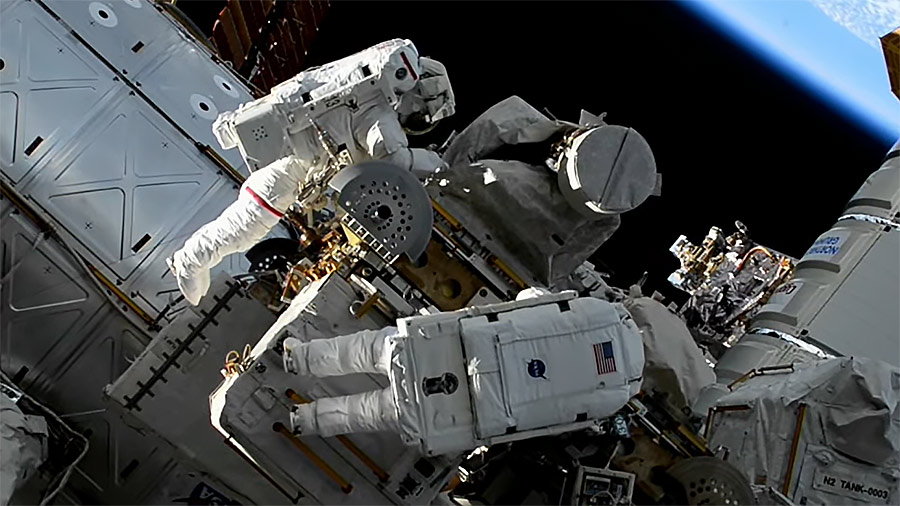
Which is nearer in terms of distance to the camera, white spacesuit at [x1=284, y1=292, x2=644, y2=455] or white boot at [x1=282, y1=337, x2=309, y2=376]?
white spacesuit at [x1=284, y1=292, x2=644, y2=455]

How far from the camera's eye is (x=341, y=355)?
10.5 feet

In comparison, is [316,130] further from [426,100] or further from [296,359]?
[296,359]

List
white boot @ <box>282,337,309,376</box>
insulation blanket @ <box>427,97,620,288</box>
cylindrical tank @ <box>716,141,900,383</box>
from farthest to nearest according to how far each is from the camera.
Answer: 1. cylindrical tank @ <box>716,141,900,383</box>
2. insulation blanket @ <box>427,97,620,288</box>
3. white boot @ <box>282,337,309,376</box>

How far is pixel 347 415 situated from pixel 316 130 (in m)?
1.18

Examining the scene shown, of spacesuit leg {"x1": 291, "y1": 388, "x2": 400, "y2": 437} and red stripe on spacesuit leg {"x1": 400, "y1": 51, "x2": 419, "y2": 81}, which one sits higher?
red stripe on spacesuit leg {"x1": 400, "y1": 51, "x2": 419, "y2": 81}

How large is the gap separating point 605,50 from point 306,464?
10876 mm

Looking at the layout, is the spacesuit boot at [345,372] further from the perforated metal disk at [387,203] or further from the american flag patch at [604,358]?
the american flag patch at [604,358]

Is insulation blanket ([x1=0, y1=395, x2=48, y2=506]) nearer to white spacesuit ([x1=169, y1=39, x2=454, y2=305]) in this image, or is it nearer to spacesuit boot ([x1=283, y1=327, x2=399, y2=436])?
white spacesuit ([x1=169, y1=39, x2=454, y2=305])

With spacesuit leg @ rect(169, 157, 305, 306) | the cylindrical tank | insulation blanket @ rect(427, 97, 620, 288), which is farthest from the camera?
the cylindrical tank

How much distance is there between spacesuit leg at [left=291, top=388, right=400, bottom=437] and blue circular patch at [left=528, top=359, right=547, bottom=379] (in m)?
0.49

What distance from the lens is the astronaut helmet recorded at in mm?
3836

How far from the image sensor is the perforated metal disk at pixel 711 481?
12.4 feet

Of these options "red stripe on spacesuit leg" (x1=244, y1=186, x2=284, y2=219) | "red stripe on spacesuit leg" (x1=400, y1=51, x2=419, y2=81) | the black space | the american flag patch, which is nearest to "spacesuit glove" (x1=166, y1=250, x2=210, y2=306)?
"red stripe on spacesuit leg" (x1=244, y1=186, x2=284, y2=219)

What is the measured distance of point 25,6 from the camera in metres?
4.78
